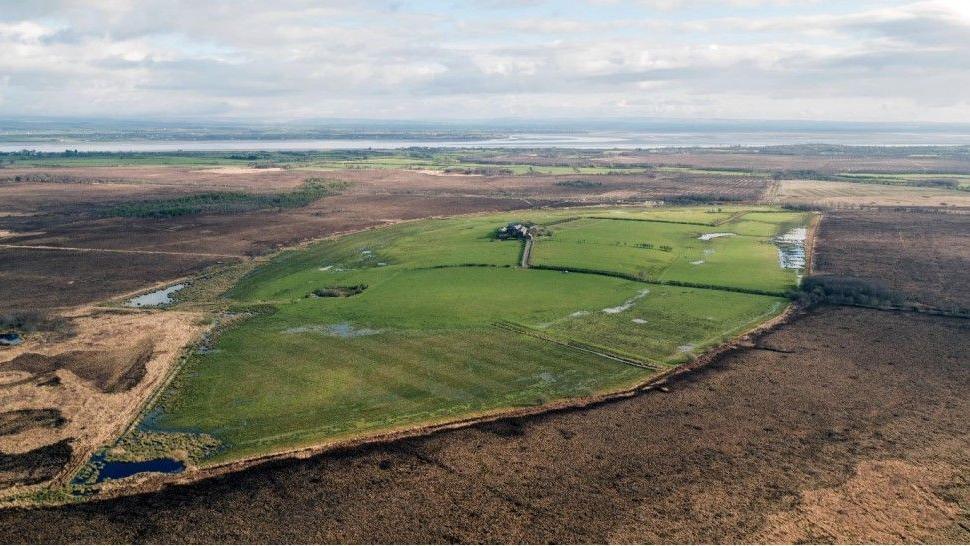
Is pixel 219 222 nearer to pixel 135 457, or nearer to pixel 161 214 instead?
pixel 161 214

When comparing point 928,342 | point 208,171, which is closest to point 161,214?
point 208,171

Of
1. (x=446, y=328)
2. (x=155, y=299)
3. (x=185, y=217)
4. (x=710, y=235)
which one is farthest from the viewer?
(x=185, y=217)

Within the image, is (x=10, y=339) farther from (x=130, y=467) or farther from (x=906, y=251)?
(x=906, y=251)

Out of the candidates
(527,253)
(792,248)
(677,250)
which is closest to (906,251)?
(792,248)

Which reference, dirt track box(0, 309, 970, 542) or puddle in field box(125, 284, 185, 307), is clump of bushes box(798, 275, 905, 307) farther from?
puddle in field box(125, 284, 185, 307)

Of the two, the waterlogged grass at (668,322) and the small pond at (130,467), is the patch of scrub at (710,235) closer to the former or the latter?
the waterlogged grass at (668,322)

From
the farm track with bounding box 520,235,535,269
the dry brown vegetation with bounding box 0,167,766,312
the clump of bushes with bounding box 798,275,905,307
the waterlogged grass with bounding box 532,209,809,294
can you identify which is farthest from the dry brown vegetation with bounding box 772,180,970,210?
the farm track with bounding box 520,235,535,269
